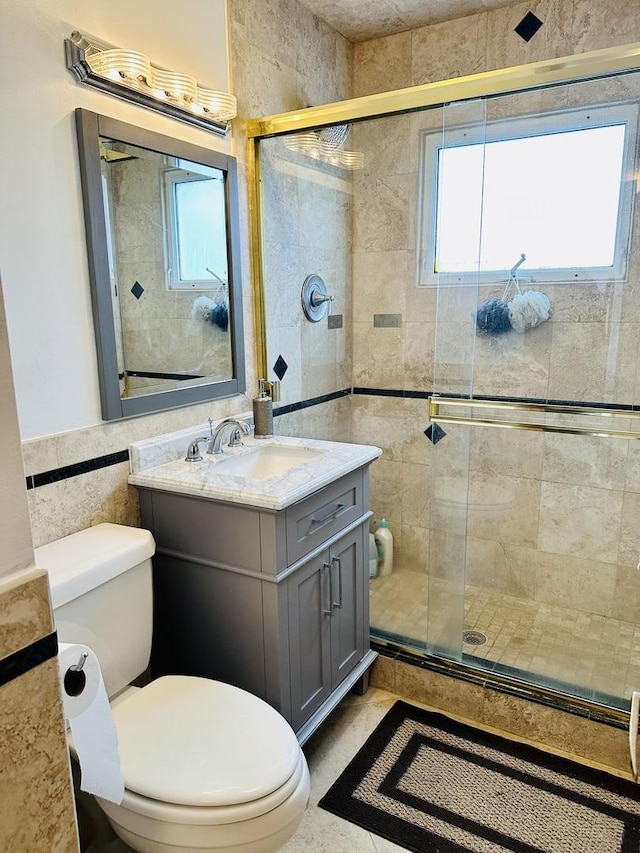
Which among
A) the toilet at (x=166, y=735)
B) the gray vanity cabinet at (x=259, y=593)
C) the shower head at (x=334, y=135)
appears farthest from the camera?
the shower head at (x=334, y=135)

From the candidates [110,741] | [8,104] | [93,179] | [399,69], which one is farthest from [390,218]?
[110,741]

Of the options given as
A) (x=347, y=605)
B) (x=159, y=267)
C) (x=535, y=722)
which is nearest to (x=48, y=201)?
(x=159, y=267)

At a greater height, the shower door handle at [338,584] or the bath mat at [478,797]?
the shower door handle at [338,584]

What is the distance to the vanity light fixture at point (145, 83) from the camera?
160 centimetres

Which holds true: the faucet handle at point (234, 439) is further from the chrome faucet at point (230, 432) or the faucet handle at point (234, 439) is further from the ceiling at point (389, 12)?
the ceiling at point (389, 12)

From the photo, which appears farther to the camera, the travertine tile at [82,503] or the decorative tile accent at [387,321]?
the decorative tile accent at [387,321]

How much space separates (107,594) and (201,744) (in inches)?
16.8

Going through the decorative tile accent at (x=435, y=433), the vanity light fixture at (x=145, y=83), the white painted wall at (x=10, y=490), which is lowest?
the decorative tile accent at (x=435, y=433)

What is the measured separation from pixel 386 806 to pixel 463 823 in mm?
218

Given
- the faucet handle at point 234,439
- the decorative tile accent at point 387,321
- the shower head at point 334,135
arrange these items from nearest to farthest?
the faucet handle at point 234,439
the shower head at point 334,135
the decorative tile accent at point 387,321

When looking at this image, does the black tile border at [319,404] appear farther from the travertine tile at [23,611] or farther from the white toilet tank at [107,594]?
the travertine tile at [23,611]

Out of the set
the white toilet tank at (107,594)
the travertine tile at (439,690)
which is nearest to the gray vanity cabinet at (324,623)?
the travertine tile at (439,690)

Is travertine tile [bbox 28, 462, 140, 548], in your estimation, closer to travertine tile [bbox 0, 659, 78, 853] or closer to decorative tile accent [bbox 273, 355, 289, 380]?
decorative tile accent [bbox 273, 355, 289, 380]

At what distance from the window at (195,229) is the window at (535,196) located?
0.97 meters
